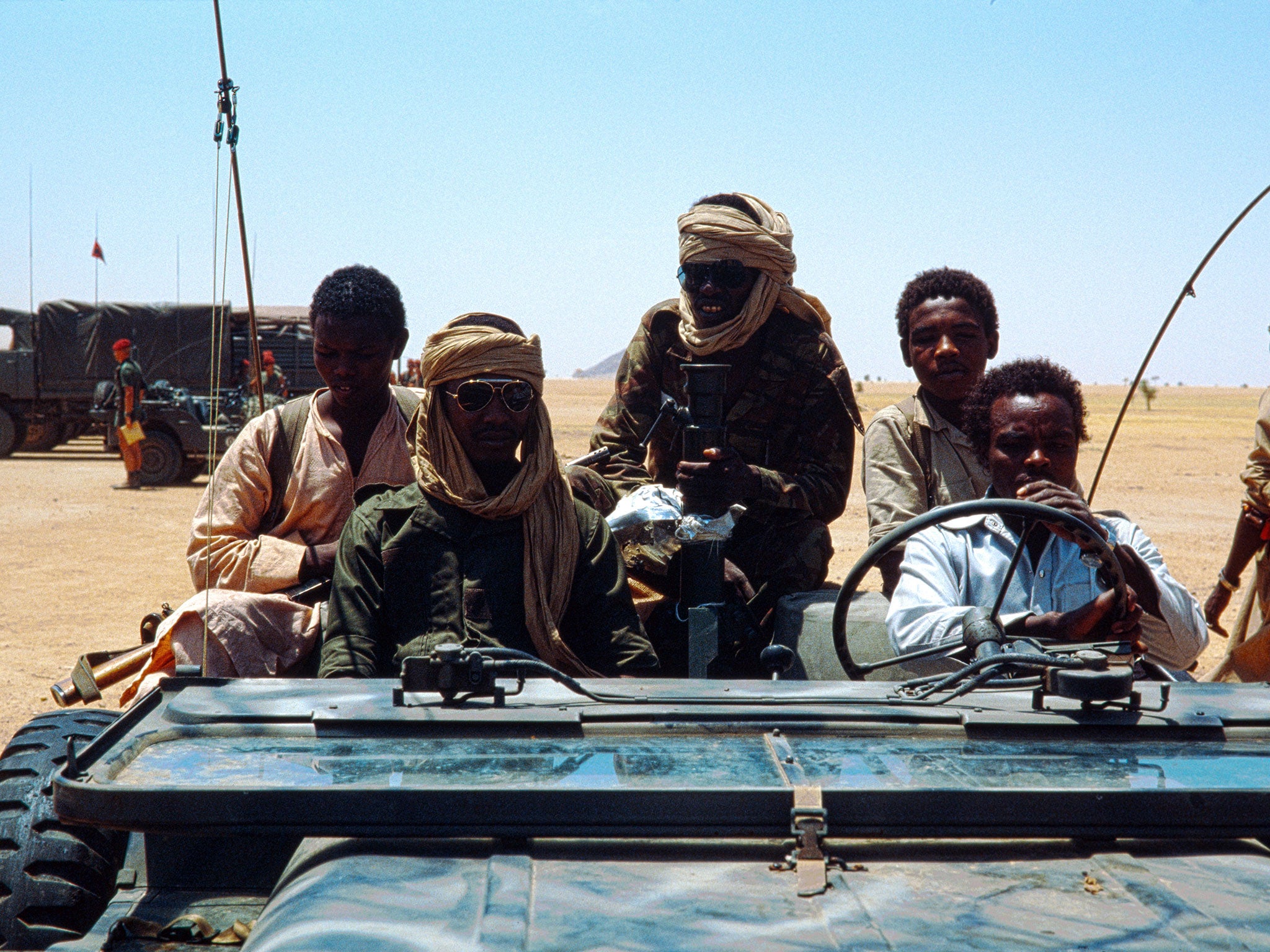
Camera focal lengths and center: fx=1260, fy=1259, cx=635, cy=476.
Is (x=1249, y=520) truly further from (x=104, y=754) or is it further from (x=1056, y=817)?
(x=104, y=754)

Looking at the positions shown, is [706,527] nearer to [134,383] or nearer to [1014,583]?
[1014,583]

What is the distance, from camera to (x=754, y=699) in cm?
240

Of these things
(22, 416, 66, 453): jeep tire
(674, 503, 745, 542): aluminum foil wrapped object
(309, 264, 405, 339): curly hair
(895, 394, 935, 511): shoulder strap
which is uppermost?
(309, 264, 405, 339): curly hair

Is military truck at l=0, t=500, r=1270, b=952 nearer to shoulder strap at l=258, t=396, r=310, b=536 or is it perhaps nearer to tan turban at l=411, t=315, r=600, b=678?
tan turban at l=411, t=315, r=600, b=678

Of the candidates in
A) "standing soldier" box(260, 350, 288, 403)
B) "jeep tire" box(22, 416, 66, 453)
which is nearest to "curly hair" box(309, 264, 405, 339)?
"standing soldier" box(260, 350, 288, 403)

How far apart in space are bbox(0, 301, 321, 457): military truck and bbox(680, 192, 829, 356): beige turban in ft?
68.6

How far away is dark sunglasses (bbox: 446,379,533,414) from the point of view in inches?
138

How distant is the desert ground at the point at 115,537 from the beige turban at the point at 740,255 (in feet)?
14.0

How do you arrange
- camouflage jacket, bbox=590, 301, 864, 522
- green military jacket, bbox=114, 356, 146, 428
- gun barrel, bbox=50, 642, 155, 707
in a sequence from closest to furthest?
gun barrel, bbox=50, 642, 155, 707
camouflage jacket, bbox=590, 301, 864, 522
green military jacket, bbox=114, 356, 146, 428

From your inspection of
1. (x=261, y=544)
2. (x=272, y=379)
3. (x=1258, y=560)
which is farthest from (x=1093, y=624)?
(x=272, y=379)

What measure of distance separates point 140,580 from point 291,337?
14362mm

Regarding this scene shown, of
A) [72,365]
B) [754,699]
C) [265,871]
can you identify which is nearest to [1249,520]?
[754,699]

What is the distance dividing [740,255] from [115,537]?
38.8 ft

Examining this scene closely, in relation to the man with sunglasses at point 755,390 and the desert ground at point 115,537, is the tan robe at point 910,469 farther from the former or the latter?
the desert ground at point 115,537
